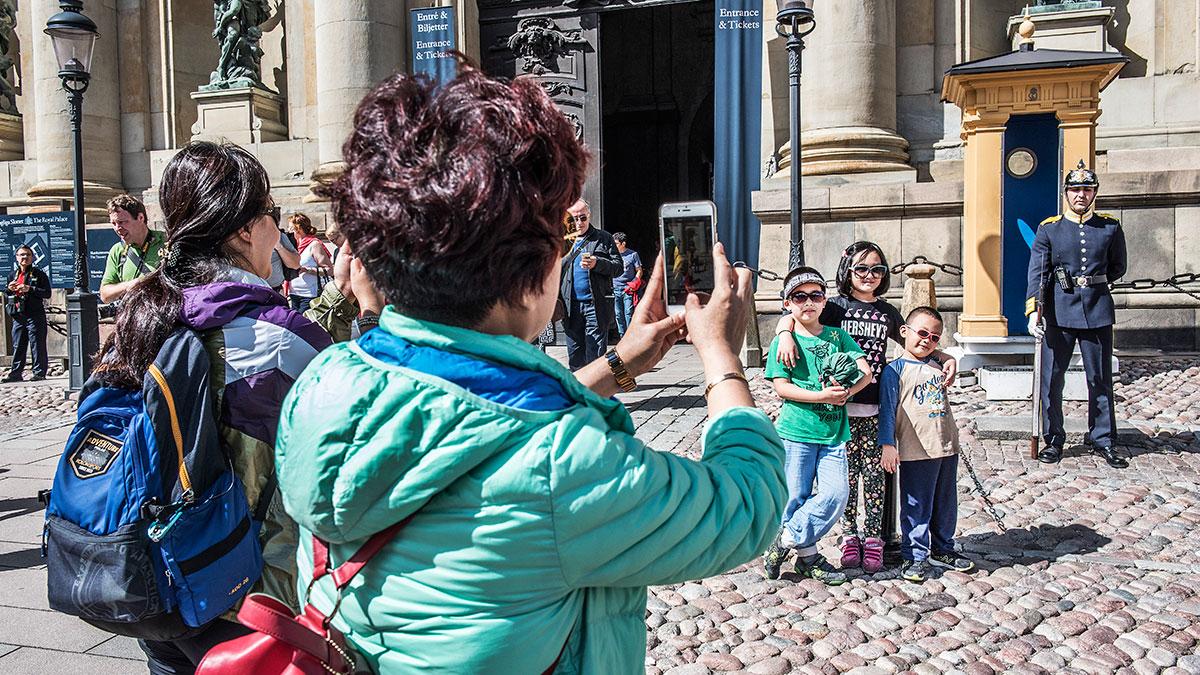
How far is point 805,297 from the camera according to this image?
174 inches

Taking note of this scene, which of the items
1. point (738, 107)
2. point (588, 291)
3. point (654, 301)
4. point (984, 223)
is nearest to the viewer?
point (654, 301)

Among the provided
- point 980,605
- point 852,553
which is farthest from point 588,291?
point 980,605

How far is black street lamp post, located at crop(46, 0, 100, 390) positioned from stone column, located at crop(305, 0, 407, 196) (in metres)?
3.02

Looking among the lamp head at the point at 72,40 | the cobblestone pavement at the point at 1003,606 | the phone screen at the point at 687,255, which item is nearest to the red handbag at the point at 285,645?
the phone screen at the point at 687,255

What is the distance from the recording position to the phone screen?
194 cm

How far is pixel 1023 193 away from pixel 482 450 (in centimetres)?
936

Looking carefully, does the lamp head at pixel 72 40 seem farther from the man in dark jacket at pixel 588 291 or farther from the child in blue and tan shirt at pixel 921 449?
the child in blue and tan shirt at pixel 921 449

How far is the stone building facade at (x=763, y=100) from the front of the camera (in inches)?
446

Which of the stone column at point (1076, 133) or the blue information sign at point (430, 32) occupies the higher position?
the blue information sign at point (430, 32)

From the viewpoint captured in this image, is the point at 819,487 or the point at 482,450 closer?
the point at 482,450

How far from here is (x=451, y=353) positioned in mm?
1381

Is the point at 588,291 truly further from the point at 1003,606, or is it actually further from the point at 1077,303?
the point at 1003,606

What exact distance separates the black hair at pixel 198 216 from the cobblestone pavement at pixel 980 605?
2143mm

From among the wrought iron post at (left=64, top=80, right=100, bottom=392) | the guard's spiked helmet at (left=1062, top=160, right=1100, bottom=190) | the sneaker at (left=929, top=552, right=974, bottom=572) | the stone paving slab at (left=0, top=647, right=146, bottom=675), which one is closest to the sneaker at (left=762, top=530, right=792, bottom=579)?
the sneaker at (left=929, top=552, right=974, bottom=572)
